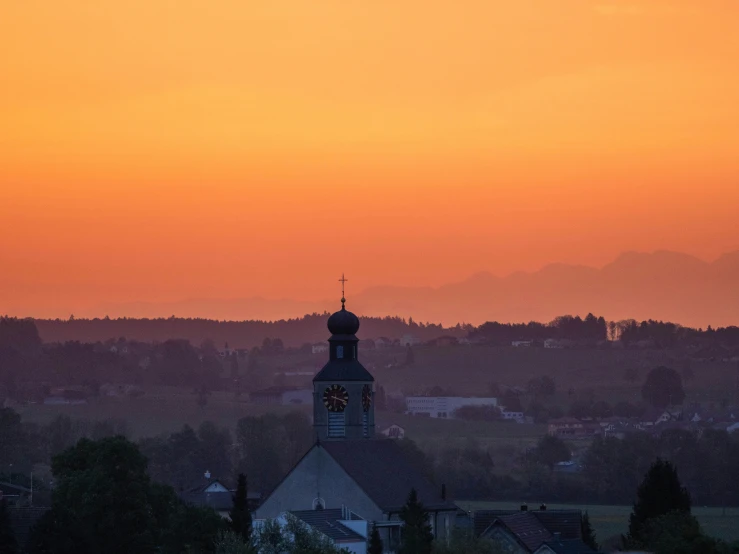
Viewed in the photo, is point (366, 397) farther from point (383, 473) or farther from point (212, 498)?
point (212, 498)

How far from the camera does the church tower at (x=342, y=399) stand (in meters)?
88.8

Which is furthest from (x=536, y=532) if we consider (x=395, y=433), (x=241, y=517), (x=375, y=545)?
(x=395, y=433)

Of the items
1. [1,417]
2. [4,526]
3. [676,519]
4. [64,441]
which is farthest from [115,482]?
[64,441]

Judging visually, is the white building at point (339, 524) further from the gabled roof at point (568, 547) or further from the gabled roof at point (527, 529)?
the gabled roof at point (568, 547)

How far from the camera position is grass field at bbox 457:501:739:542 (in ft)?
344

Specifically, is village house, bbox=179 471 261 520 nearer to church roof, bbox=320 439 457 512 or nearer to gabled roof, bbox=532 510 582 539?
church roof, bbox=320 439 457 512

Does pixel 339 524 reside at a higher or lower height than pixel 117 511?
lower

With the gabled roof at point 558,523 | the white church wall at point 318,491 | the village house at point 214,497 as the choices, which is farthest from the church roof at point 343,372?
the village house at point 214,497

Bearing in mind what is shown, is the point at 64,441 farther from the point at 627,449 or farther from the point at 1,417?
the point at 627,449

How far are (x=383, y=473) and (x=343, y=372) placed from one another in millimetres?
4848

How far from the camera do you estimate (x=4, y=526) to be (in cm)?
6812

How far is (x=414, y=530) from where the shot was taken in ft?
249

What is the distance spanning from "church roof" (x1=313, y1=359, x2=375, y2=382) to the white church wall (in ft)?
12.1

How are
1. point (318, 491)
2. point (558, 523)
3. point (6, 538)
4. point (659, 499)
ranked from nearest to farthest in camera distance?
point (6, 538) < point (659, 499) < point (558, 523) < point (318, 491)
